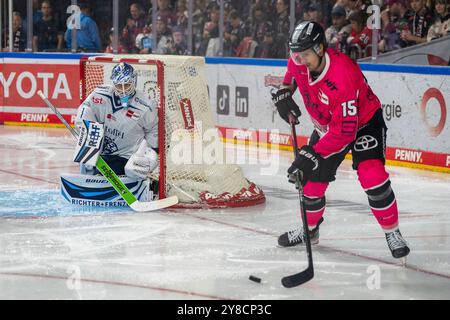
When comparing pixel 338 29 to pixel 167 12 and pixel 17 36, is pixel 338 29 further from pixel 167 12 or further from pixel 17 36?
pixel 17 36

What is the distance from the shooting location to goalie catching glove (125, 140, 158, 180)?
292 inches

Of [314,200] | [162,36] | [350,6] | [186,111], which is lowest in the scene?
[314,200]

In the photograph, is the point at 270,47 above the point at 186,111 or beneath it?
above

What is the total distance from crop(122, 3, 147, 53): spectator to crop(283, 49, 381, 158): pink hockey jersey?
705 cm

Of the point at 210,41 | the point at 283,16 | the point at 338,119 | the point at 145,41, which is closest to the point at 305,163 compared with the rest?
the point at 338,119

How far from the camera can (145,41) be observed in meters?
12.9

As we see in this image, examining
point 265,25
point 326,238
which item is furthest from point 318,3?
point 326,238

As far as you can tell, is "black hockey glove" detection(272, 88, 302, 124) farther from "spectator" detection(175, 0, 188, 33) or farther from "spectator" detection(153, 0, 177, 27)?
"spectator" detection(153, 0, 177, 27)

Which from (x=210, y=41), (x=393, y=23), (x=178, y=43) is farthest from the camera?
(x=178, y=43)

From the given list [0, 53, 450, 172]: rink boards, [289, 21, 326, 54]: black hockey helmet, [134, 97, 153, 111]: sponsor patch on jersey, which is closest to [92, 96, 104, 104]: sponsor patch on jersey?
[134, 97, 153, 111]: sponsor patch on jersey

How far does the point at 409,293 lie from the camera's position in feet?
16.7

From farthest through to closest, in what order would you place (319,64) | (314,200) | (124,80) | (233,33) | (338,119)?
(233,33), (124,80), (314,200), (319,64), (338,119)

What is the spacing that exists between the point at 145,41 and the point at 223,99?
4.86 feet

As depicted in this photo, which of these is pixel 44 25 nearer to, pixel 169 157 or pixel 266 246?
pixel 169 157
